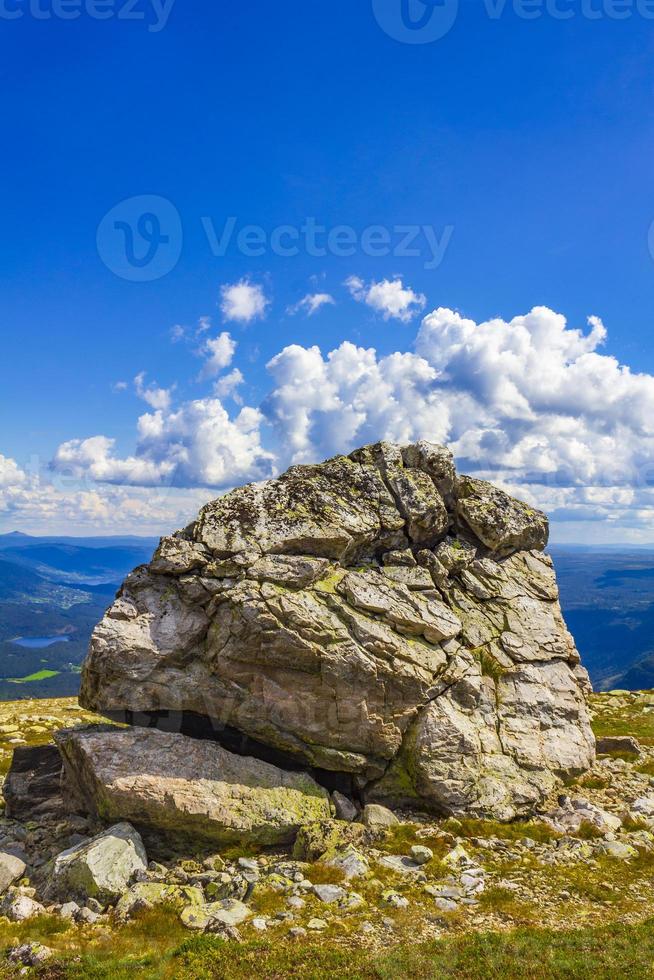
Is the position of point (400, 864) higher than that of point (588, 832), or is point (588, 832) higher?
point (400, 864)

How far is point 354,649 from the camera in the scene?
82.8 ft

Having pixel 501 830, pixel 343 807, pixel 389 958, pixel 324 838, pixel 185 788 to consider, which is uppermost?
pixel 185 788

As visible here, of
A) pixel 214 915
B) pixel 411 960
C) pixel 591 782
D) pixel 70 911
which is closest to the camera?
pixel 411 960

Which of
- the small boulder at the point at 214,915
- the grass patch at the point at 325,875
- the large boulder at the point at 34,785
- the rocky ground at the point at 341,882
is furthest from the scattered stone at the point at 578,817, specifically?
the large boulder at the point at 34,785

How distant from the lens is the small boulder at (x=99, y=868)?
18578 mm

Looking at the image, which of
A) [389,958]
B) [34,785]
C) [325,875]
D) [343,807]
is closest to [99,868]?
[325,875]

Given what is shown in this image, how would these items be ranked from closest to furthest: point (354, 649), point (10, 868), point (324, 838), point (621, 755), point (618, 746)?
point (10, 868) < point (324, 838) < point (354, 649) < point (621, 755) < point (618, 746)

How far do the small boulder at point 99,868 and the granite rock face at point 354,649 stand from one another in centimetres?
610

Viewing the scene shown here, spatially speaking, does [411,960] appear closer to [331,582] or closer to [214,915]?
[214,915]

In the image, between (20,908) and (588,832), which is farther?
(588,832)

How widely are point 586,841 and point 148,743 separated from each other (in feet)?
62.0

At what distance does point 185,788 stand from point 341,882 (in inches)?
292

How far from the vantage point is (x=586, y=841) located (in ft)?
70.5

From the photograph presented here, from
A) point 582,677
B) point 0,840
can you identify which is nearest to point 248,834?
point 0,840
